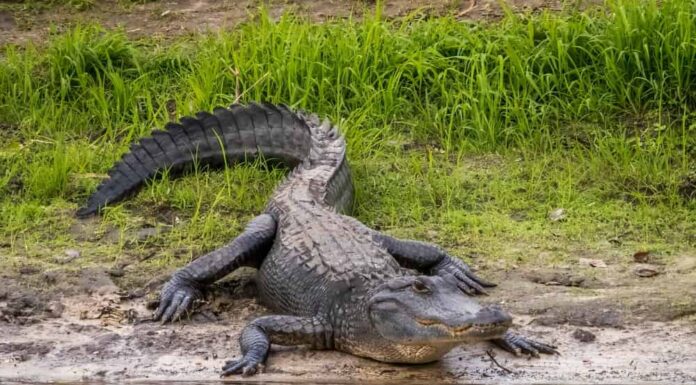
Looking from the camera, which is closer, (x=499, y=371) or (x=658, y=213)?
(x=499, y=371)

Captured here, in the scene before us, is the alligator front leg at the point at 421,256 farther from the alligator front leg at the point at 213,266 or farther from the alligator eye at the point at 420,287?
the alligator eye at the point at 420,287

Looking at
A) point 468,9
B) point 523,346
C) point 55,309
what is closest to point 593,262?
point 523,346

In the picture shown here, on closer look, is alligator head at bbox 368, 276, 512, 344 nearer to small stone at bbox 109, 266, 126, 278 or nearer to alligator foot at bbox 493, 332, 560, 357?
alligator foot at bbox 493, 332, 560, 357

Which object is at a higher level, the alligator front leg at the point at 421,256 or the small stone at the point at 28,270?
the alligator front leg at the point at 421,256

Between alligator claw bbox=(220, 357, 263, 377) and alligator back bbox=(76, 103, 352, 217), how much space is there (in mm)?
1977

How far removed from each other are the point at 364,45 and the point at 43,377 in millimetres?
3478

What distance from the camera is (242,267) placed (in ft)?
19.5

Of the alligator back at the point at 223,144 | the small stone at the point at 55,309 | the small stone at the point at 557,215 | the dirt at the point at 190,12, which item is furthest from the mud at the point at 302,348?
the dirt at the point at 190,12

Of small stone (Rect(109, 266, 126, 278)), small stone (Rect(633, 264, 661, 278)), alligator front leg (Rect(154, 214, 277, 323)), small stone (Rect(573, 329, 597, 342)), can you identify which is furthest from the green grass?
small stone (Rect(573, 329, 597, 342))

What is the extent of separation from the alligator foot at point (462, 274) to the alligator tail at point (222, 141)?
1284 millimetres

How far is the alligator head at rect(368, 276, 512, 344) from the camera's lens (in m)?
4.26

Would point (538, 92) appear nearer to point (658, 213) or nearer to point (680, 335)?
point (658, 213)

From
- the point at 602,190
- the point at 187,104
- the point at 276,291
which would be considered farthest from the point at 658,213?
the point at 187,104

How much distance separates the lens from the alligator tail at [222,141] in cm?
682
